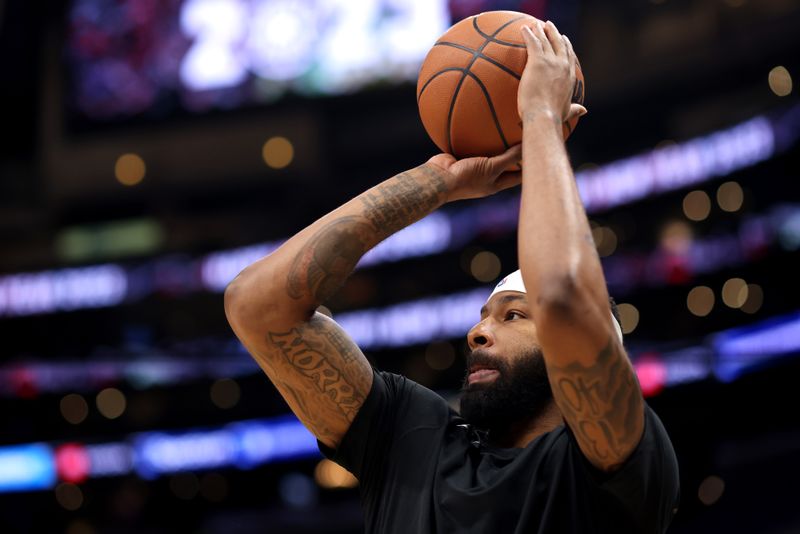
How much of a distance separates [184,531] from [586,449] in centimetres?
1310

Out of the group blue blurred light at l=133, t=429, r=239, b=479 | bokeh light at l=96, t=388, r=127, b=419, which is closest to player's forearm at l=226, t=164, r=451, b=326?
blue blurred light at l=133, t=429, r=239, b=479

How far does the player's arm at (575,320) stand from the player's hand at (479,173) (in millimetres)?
404

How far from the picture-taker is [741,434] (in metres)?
12.4

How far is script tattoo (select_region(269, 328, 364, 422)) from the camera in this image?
2863 mm

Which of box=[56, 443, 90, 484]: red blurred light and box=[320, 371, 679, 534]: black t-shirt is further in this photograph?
box=[56, 443, 90, 484]: red blurred light

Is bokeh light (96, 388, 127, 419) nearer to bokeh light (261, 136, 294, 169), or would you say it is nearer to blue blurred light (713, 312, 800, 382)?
bokeh light (261, 136, 294, 169)

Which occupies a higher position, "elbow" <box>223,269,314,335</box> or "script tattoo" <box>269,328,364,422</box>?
"elbow" <box>223,269,314,335</box>

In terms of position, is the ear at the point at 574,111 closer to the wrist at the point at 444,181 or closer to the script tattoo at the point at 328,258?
the wrist at the point at 444,181

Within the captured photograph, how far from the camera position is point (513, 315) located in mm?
3031

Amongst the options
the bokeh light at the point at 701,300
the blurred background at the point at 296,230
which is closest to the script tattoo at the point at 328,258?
the blurred background at the point at 296,230

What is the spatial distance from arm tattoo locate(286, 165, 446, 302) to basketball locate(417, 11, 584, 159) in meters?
0.21

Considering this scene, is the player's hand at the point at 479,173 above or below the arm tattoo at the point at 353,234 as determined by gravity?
above

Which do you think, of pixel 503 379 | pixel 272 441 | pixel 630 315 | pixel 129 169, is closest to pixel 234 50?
pixel 129 169

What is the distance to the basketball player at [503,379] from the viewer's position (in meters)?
2.39
